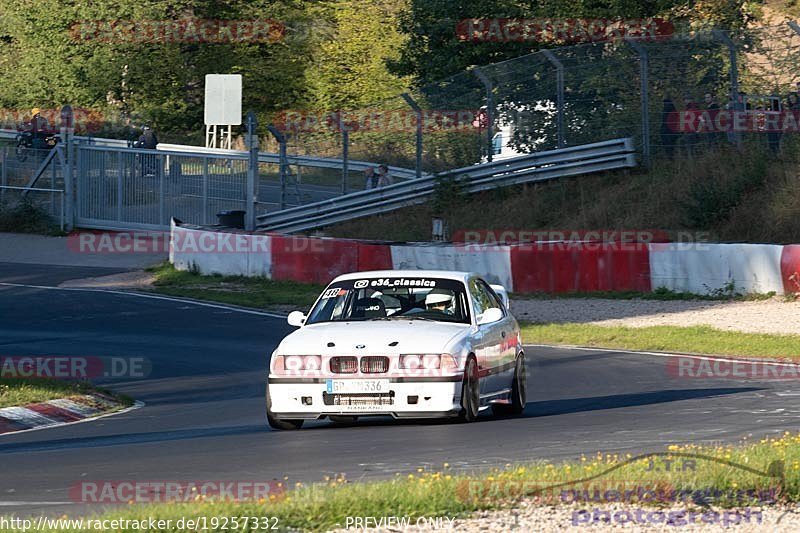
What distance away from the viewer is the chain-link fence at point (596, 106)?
2844cm

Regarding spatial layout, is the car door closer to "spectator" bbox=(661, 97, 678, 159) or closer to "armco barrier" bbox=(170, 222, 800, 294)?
"armco barrier" bbox=(170, 222, 800, 294)

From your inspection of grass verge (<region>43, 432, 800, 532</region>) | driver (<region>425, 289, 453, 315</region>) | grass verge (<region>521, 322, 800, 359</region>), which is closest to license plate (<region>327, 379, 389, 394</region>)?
driver (<region>425, 289, 453, 315</region>)

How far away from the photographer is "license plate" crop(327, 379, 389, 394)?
11578mm

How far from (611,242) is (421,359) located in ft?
44.3

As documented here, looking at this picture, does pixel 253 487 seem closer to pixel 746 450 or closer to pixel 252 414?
pixel 746 450

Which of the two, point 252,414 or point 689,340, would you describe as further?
point 689,340

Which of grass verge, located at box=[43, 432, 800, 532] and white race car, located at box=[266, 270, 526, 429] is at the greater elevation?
white race car, located at box=[266, 270, 526, 429]

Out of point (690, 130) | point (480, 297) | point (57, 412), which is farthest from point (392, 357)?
point (690, 130)

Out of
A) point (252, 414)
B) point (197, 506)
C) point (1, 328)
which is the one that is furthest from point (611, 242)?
point (197, 506)

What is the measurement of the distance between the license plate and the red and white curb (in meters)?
3.21

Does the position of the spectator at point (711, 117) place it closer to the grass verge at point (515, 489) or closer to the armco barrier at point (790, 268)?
the armco barrier at point (790, 268)

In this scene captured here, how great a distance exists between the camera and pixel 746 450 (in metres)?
9.34

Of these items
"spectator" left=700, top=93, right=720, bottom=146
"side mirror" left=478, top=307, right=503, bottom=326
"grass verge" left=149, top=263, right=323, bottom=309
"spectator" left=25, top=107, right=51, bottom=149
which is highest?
"spectator" left=25, top=107, right=51, bottom=149

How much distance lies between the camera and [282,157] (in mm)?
33750
